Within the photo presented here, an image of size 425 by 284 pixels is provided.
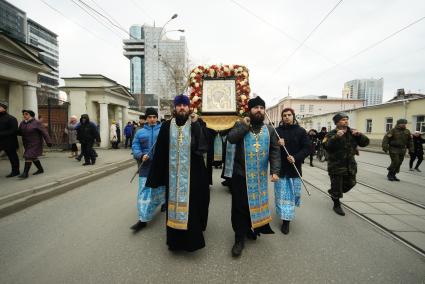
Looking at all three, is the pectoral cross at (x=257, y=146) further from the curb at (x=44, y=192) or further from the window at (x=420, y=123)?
the window at (x=420, y=123)

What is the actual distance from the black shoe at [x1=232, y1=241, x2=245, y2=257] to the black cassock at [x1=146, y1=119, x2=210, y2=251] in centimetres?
38

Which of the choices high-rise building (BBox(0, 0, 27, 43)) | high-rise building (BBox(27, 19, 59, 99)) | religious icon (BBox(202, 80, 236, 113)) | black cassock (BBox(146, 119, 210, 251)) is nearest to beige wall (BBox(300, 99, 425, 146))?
religious icon (BBox(202, 80, 236, 113))

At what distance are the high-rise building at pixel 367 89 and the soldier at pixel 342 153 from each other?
160 ft

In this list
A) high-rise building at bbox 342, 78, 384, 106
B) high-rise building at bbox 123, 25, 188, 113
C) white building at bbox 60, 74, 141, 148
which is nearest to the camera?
white building at bbox 60, 74, 141, 148

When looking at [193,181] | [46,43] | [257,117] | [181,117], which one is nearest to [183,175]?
[193,181]

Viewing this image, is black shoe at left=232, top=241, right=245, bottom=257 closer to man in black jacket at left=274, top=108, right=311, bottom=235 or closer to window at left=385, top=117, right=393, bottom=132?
man in black jacket at left=274, top=108, right=311, bottom=235

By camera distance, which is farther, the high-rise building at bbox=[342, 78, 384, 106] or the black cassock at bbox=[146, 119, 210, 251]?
the high-rise building at bbox=[342, 78, 384, 106]

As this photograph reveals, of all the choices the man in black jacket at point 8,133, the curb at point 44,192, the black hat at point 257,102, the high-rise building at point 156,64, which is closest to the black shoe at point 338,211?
the black hat at point 257,102

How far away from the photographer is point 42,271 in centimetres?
249

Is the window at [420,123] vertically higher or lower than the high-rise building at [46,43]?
lower

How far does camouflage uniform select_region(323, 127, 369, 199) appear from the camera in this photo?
425 cm

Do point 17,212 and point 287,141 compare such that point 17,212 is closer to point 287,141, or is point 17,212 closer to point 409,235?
point 287,141

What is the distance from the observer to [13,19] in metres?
80.4

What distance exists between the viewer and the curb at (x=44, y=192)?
14.1 ft
